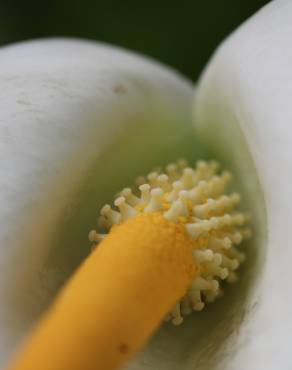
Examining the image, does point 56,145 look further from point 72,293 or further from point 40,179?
point 72,293

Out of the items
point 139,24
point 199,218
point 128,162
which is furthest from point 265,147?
point 139,24

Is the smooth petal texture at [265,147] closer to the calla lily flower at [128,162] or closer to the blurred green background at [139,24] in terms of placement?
the calla lily flower at [128,162]

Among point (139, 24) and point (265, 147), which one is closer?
point (265, 147)

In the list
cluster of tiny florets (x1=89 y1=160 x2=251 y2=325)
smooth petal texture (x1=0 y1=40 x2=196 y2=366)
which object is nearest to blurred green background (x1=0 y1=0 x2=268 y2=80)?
smooth petal texture (x1=0 y1=40 x2=196 y2=366)

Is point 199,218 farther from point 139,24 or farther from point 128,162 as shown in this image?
point 139,24

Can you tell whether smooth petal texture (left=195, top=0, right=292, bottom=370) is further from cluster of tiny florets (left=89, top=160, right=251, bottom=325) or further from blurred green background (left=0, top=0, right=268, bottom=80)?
blurred green background (left=0, top=0, right=268, bottom=80)

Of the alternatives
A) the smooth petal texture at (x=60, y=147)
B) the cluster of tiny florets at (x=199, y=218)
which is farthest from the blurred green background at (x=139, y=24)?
the cluster of tiny florets at (x=199, y=218)
